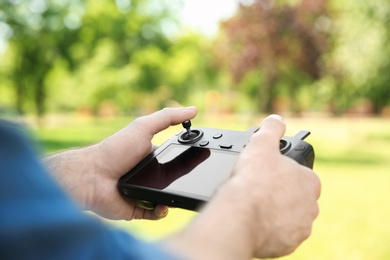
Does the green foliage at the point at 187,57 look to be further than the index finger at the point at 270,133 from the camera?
Yes

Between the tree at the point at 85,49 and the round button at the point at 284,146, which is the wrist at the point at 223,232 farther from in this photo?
the tree at the point at 85,49

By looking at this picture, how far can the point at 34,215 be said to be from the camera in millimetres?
275

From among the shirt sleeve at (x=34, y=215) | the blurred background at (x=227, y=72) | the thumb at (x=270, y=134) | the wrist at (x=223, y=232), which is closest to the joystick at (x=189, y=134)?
the thumb at (x=270, y=134)

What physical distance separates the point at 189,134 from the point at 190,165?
9cm

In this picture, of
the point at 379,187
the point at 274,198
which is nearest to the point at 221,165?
the point at 274,198

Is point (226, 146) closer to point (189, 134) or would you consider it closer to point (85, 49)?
point (189, 134)

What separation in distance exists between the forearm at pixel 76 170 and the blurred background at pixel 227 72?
2.48 meters

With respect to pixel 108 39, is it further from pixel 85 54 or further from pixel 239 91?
pixel 239 91

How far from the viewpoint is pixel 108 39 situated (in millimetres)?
10539

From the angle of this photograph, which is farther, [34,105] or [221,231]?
[34,105]

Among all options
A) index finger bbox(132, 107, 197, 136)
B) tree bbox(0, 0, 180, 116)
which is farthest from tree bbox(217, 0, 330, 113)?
index finger bbox(132, 107, 197, 136)

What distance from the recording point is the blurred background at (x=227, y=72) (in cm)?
Result: 673

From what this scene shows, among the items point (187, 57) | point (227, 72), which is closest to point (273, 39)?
point (227, 72)

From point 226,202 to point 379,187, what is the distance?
12.6 feet
